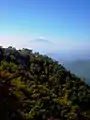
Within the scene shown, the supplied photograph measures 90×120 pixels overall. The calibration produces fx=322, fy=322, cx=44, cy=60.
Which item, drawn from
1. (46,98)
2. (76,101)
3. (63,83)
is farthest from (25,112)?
(63,83)

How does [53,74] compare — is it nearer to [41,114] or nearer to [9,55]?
[9,55]

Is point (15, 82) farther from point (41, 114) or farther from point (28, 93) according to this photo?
point (41, 114)

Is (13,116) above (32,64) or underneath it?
underneath

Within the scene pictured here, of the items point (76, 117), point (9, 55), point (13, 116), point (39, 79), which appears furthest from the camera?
point (9, 55)

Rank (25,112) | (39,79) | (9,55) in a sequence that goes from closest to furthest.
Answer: (25,112) → (39,79) → (9,55)

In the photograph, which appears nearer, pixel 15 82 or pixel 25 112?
pixel 25 112

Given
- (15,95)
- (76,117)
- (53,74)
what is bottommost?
(76,117)
